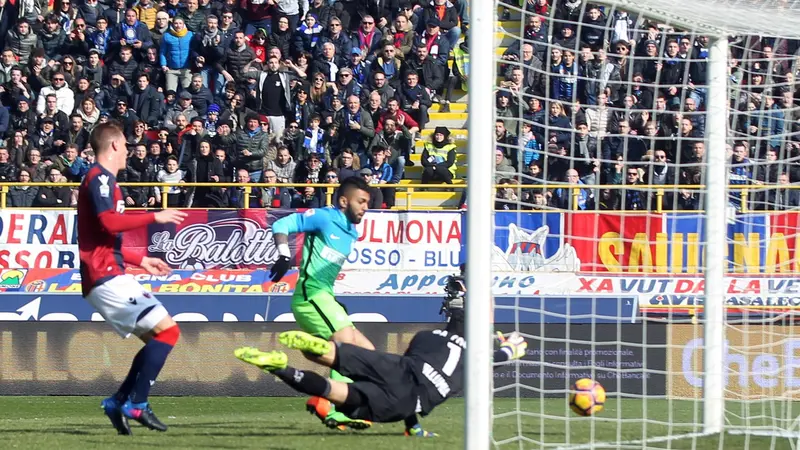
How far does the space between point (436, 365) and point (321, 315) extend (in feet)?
4.85

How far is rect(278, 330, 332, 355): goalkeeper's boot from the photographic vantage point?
24.8 feet

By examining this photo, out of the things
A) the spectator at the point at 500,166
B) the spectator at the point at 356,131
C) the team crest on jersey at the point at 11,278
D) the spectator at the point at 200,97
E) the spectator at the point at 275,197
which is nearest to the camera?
the spectator at the point at 500,166

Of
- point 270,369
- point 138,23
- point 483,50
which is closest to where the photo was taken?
point 483,50

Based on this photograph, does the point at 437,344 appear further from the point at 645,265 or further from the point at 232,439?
the point at 645,265

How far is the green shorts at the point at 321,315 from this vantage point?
9.88 m

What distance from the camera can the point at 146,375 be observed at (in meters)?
8.55

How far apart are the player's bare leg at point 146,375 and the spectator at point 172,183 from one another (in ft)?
30.8

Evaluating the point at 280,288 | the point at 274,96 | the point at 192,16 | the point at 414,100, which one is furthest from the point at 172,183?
the point at 414,100

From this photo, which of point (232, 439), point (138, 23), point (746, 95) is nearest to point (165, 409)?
point (232, 439)

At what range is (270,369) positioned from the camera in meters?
7.52

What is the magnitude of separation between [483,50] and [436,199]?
12237 mm

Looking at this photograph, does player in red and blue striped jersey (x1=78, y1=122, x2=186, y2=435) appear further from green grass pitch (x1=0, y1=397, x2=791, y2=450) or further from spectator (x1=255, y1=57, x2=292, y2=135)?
spectator (x1=255, y1=57, x2=292, y2=135)

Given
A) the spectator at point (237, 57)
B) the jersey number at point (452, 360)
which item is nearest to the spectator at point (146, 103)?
the spectator at point (237, 57)

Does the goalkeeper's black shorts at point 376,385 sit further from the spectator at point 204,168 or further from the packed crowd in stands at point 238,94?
the spectator at point 204,168
